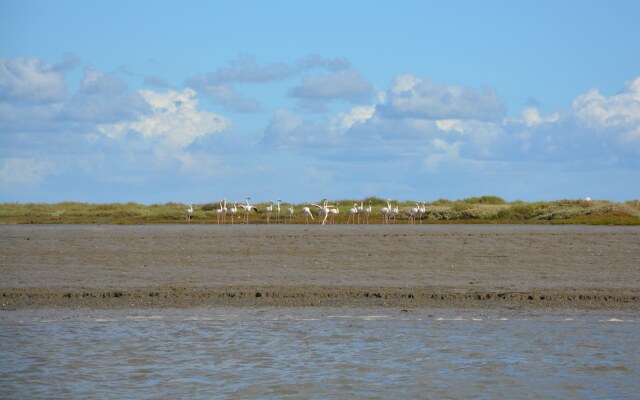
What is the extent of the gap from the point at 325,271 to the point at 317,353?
8.17m

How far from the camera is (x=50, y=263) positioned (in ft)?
72.6

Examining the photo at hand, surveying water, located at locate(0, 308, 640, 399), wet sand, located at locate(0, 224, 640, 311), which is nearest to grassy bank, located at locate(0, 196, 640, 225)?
wet sand, located at locate(0, 224, 640, 311)

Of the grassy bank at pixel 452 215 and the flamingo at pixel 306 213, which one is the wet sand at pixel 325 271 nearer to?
the grassy bank at pixel 452 215

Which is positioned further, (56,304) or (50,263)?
(50,263)

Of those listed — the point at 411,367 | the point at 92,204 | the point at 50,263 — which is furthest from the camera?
the point at 92,204

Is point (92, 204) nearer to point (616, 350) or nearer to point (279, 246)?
point (279, 246)

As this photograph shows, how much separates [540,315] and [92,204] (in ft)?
164

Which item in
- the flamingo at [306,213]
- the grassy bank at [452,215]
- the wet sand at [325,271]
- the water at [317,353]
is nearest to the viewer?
the water at [317,353]

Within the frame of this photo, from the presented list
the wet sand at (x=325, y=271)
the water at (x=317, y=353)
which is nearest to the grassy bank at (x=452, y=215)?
the wet sand at (x=325, y=271)

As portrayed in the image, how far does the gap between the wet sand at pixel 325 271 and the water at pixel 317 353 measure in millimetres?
1131

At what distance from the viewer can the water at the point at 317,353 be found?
1077cm

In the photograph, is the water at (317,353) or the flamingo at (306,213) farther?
the flamingo at (306,213)

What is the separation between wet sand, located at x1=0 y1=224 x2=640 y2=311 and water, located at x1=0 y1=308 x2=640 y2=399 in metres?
1.13

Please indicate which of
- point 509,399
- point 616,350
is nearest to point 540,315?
point 616,350
